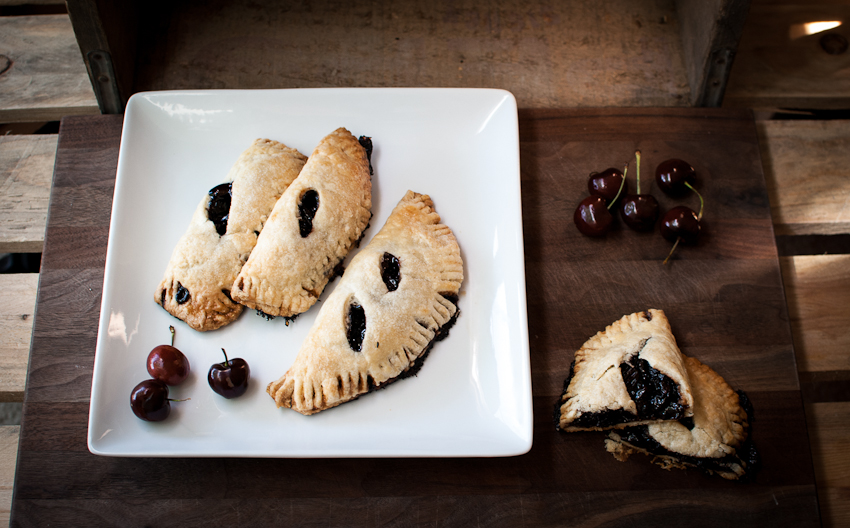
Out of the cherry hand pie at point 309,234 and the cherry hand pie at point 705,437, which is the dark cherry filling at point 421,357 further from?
the cherry hand pie at point 705,437

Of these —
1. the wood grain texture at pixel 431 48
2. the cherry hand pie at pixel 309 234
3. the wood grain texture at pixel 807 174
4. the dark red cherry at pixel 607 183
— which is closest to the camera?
the cherry hand pie at pixel 309 234

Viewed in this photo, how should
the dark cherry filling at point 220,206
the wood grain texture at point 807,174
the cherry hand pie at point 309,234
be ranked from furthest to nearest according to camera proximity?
1. the wood grain texture at point 807,174
2. the dark cherry filling at point 220,206
3. the cherry hand pie at point 309,234

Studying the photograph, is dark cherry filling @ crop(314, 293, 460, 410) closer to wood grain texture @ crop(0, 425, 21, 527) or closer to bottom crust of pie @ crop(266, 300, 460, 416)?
bottom crust of pie @ crop(266, 300, 460, 416)

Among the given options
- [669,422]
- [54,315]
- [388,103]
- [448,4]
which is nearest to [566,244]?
[669,422]

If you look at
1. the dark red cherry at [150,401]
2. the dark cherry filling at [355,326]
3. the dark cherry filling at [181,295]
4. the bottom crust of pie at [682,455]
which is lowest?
the bottom crust of pie at [682,455]

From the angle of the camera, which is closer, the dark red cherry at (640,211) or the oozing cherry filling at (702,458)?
the oozing cherry filling at (702,458)

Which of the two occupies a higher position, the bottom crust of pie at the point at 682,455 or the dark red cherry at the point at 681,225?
the dark red cherry at the point at 681,225

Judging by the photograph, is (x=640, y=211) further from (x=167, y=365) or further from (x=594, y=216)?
(x=167, y=365)

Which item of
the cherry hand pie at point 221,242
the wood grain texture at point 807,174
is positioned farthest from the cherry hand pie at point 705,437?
the cherry hand pie at point 221,242
